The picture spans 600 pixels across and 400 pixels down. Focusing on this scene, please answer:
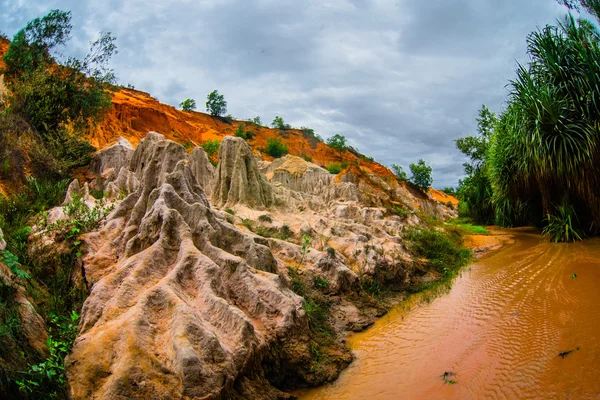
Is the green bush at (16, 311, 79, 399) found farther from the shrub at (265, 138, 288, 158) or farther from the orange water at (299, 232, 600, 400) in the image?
the shrub at (265, 138, 288, 158)

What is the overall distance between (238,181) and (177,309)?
21.9ft

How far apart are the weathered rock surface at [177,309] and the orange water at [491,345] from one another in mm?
941

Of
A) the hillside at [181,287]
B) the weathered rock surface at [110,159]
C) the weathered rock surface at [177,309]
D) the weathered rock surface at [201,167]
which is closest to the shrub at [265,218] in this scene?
the hillside at [181,287]

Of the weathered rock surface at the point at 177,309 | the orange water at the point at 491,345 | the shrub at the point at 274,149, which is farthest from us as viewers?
the shrub at the point at 274,149

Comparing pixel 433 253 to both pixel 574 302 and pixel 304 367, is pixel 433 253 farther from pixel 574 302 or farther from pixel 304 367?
pixel 304 367

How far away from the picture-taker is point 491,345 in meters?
4.94

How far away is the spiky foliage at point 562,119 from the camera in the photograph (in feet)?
35.2

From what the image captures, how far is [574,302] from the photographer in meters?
5.98

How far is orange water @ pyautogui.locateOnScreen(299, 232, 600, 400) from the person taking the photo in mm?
3967

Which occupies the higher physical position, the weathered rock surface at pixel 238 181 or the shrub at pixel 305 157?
the shrub at pixel 305 157

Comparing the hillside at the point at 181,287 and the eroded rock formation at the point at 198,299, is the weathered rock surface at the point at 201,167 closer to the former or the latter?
the hillside at the point at 181,287

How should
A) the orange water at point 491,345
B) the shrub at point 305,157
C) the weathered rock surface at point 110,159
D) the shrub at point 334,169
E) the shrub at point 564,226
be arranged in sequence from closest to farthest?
the orange water at point 491,345 < the shrub at point 564,226 < the weathered rock surface at point 110,159 < the shrub at point 334,169 < the shrub at point 305,157

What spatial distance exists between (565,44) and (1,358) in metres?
14.8

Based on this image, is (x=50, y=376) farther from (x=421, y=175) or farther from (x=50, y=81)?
(x=421, y=175)
